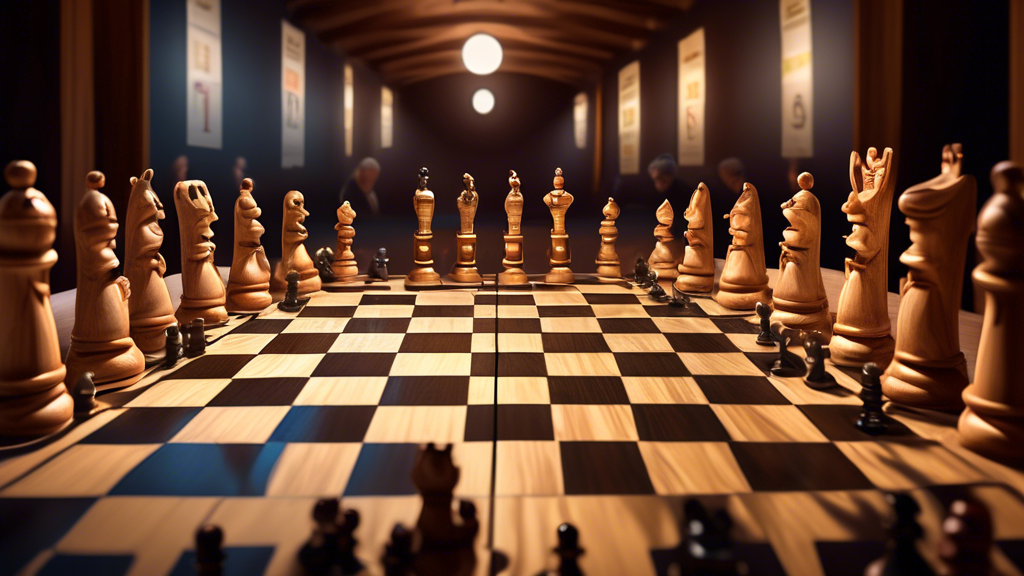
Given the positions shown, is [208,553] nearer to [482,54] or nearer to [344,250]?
[344,250]

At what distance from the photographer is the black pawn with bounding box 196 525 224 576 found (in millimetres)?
704

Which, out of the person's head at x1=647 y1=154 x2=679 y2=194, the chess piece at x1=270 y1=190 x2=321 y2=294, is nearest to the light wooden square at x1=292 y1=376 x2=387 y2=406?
Answer: the chess piece at x1=270 y1=190 x2=321 y2=294

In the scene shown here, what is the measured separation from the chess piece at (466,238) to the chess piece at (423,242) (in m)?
0.11

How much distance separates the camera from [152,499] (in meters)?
0.89

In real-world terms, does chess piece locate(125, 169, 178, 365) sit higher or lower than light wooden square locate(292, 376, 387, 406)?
higher


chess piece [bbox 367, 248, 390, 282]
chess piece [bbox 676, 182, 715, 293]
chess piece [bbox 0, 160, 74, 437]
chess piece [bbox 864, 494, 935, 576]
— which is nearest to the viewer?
chess piece [bbox 864, 494, 935, 576]

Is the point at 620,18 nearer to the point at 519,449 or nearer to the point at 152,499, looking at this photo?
the point at 519,449

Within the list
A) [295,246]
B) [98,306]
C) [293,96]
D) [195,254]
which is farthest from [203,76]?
[98,306]

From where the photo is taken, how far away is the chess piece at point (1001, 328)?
37.9 inches

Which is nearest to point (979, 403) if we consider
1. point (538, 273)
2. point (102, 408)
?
point (102, 408)

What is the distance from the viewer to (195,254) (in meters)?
1.92

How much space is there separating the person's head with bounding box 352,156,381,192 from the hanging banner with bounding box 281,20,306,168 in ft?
0.92

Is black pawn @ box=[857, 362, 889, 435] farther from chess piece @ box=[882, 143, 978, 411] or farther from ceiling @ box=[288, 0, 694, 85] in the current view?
ceiling @ box=[288, 0, 694, 85]

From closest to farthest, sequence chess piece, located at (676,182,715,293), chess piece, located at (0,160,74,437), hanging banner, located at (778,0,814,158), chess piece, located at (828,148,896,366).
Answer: chess piece, located at (0,160,74,437) < chess piece, located at (828,148,896,366) < hanging banner, located at (778,0,814,158) < chess piece, located at (676,182,715,293)
